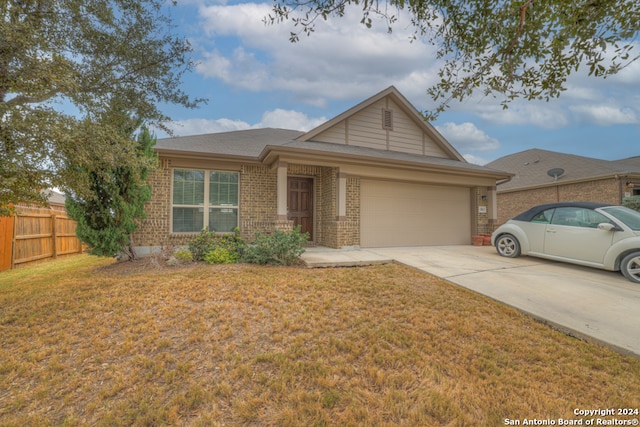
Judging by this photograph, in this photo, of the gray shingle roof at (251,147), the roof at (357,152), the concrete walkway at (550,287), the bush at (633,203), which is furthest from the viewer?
the bush at (633,203)

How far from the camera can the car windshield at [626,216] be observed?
5.39 m

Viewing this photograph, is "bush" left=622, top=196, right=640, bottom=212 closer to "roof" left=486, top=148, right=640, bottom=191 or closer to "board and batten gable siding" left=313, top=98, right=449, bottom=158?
"roof" left=486, top=148, right=640, bottom=191

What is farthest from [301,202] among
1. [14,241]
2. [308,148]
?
[14,241]

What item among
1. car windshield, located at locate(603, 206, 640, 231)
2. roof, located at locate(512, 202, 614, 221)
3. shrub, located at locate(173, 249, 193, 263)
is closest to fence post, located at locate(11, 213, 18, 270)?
shrub, located at locate(173, 249, 193, 263)

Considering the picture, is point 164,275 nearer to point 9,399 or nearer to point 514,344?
point 9,399

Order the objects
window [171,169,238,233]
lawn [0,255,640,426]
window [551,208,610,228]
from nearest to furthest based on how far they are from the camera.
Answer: lawn [0,255,640,426], window [551,208,610,228], window [171,169,238,233]

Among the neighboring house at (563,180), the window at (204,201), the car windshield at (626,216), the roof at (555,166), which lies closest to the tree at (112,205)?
the window at (204,201)

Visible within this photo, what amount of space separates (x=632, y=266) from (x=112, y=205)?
1052cm

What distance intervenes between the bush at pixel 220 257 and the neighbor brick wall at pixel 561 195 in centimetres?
1663

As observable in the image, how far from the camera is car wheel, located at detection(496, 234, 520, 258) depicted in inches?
281

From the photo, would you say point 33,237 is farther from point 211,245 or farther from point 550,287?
point 550,287

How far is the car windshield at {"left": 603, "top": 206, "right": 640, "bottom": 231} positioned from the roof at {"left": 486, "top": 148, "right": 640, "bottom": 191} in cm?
848

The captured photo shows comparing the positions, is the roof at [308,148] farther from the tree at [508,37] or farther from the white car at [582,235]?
the white car at [582,235]

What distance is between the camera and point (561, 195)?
14578 millimetres
